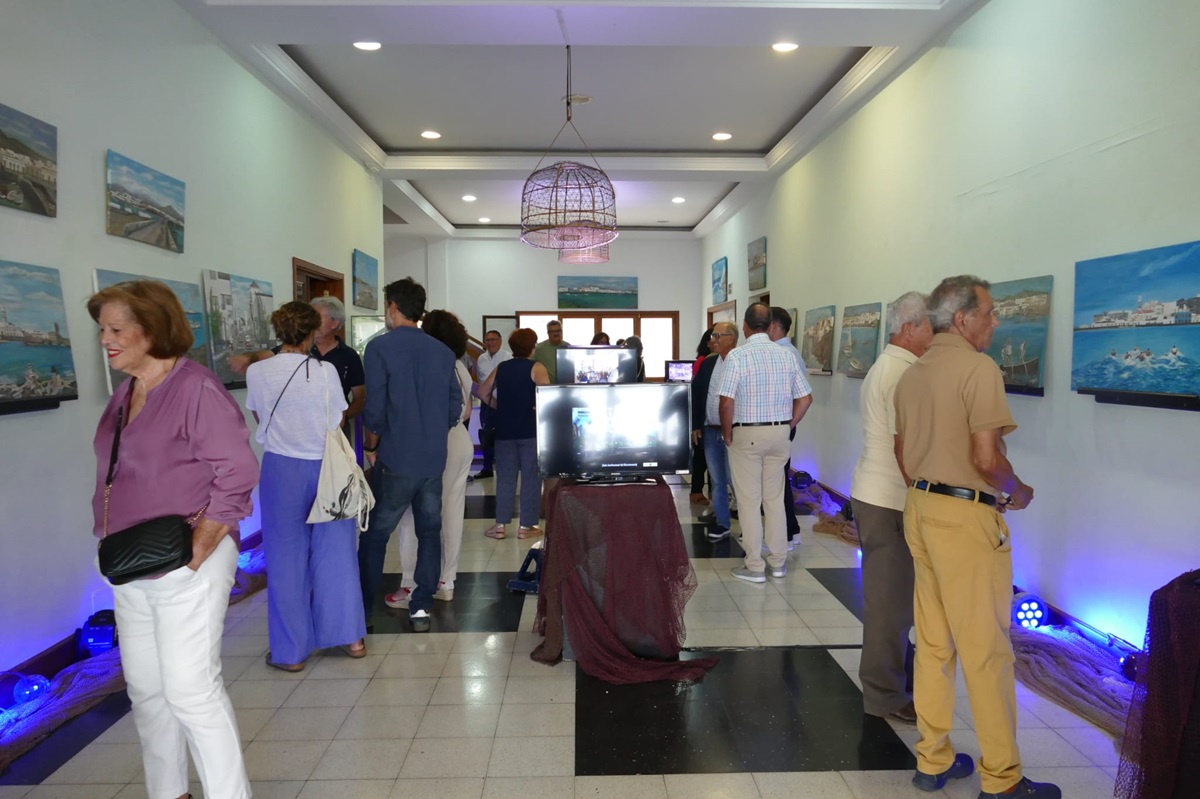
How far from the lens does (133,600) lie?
1841 mm

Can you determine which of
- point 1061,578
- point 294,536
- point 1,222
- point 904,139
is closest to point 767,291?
point 904,139

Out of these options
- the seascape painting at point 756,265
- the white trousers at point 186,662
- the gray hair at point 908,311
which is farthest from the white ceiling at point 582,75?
the white trousers at point 186,662

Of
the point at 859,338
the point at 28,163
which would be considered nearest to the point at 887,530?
the point at 859,338

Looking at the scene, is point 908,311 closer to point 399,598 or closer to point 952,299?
point 952,299

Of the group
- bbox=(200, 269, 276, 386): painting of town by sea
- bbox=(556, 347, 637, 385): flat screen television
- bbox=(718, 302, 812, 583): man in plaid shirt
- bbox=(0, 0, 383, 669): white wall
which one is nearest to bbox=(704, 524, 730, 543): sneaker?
bbox=(718, 302, 812, 583): man in plaid shirt

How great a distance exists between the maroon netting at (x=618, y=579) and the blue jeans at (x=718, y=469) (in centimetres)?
210

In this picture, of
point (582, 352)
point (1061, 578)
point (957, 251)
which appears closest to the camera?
point (1061, 578)

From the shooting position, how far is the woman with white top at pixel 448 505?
394 centimetres

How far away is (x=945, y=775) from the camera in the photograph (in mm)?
2262

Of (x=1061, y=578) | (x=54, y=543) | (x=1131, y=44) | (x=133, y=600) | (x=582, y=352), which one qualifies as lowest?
(x=1061, y=578)

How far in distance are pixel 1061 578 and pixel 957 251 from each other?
202 cm

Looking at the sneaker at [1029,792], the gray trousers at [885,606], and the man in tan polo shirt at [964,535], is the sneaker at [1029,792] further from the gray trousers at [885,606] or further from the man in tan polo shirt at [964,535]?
the gray trousers at [885,606]

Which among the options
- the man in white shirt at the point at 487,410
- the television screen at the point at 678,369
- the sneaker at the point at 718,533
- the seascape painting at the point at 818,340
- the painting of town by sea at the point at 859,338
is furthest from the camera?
the television screen at the point at 678,369

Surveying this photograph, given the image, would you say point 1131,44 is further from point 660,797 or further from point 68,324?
point 68,324
